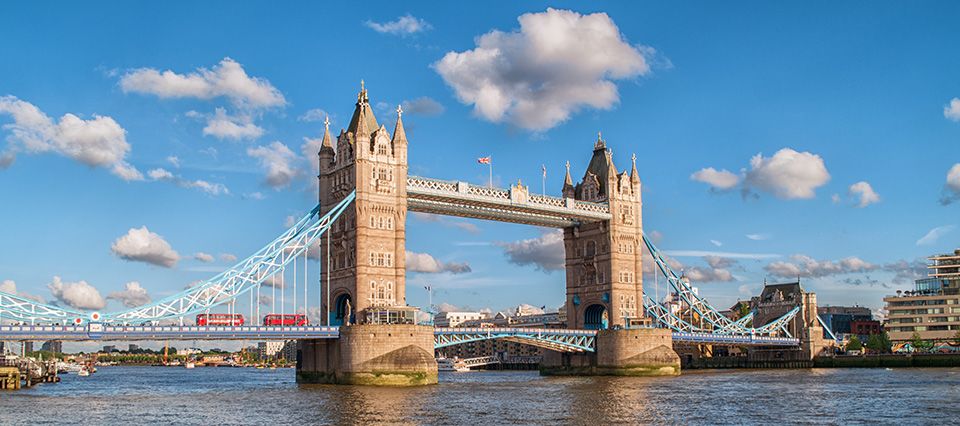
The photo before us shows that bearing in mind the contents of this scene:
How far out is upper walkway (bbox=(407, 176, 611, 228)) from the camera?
102 metres

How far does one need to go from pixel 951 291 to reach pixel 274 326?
112443 mm

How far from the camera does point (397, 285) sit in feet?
317

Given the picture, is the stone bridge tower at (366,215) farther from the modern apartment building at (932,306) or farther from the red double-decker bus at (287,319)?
the modern apartment building at (932,306)

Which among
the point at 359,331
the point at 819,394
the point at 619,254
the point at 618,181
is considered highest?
the point at 618,181

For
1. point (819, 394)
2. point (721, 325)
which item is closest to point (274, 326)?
point (819, 394)

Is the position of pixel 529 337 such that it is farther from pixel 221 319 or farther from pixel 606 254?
pixel 221 319

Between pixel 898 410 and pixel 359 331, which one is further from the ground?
pixel 359 331

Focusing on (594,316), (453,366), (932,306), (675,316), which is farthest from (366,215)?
(932,306)

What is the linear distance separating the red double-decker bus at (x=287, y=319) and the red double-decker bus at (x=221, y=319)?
245 centimetres

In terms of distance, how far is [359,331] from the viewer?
3474 inches

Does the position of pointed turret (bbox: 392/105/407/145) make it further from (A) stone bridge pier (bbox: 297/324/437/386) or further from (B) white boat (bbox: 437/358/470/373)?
(B) white boat (bbox: 437/358/470/373)

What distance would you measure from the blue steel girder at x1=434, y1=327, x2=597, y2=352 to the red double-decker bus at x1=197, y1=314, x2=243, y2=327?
18334mm

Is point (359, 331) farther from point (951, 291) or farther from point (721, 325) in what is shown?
point (951, 291)

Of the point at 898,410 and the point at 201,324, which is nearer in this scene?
the point at 898,410
